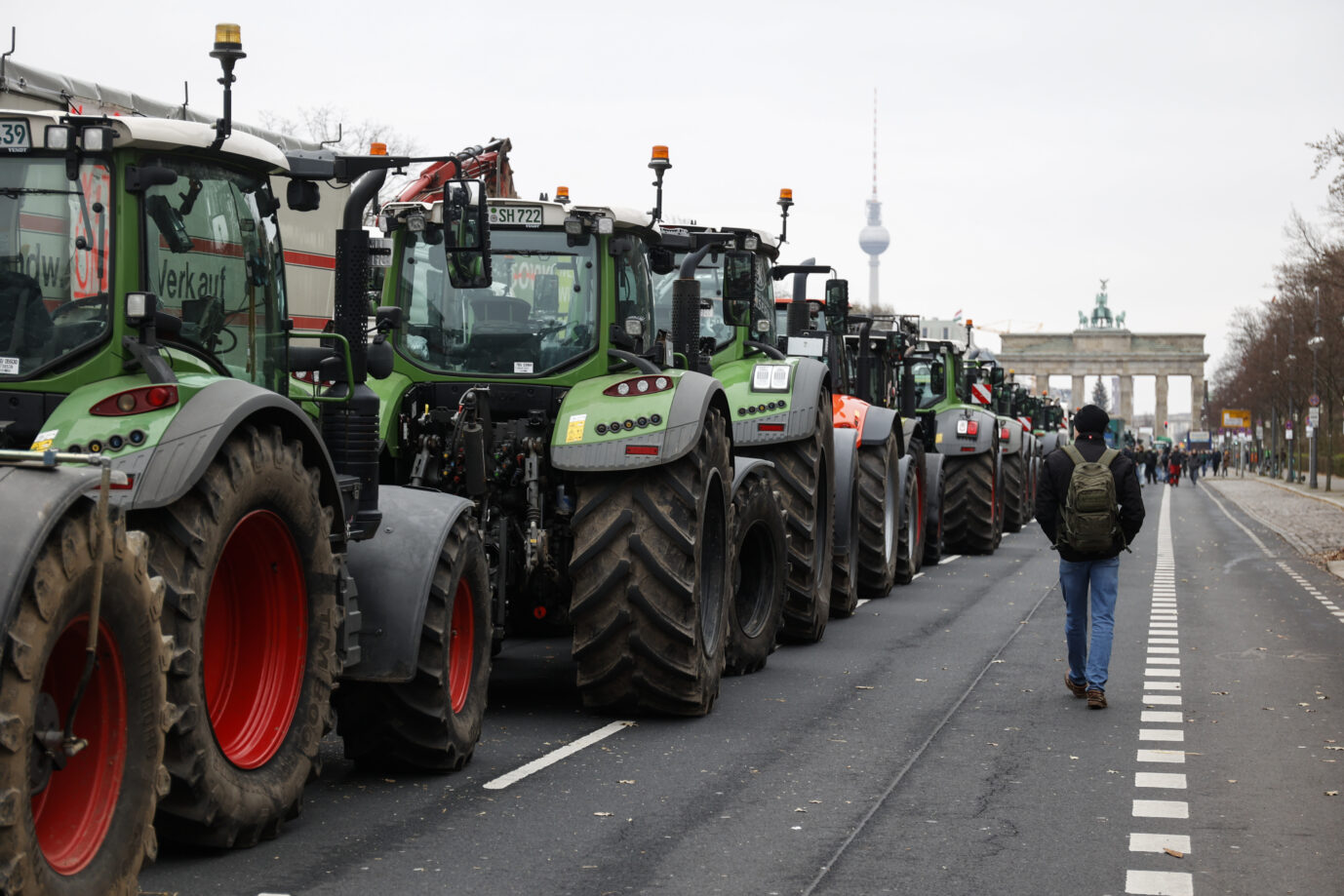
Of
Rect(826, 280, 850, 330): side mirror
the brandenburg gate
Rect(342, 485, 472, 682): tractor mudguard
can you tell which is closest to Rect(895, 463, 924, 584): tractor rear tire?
Rect(826, 280, 850, 330): side mirror

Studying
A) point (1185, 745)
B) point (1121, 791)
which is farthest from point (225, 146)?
point (1185, 745)

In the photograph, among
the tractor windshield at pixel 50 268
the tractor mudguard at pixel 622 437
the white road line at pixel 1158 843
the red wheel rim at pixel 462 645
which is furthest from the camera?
the tractor mudguard at pixel 622 437

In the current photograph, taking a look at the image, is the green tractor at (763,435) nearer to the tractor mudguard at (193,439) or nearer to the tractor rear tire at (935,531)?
the tractor mudguard at (193,439)

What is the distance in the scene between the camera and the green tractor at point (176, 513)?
4.85 m

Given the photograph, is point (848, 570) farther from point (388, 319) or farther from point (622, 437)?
point (388, 319)

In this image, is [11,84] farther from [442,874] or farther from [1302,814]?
[1302,814]

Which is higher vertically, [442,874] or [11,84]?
[11,84]

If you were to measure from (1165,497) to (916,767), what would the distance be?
179 feet

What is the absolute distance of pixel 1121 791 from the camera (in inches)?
322

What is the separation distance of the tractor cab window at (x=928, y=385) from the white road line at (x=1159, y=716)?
51.3ft

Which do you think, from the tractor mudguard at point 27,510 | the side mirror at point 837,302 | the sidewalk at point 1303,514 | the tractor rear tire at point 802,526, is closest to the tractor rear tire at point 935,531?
the sidewalk at point 1303,514

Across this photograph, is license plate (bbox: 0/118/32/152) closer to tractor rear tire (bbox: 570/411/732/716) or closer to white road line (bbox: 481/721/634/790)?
white road line (bbox: 481/721/634/790)

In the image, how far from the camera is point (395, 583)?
24.6ft

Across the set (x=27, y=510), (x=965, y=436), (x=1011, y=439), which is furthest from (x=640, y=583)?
(x=1011, y=439)
